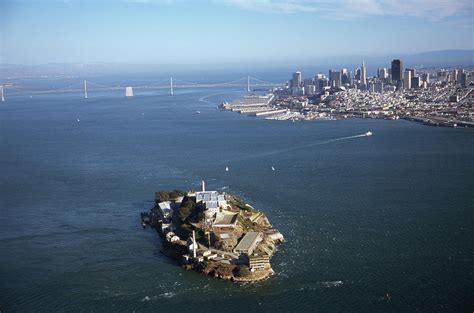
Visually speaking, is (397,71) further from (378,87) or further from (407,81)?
(378,87)

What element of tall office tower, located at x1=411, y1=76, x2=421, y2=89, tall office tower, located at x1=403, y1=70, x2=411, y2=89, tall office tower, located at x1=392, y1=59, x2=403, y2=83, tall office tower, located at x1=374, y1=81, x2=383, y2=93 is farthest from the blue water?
tall office tower, located at x1=392, y1=59, x2=403, y2=83

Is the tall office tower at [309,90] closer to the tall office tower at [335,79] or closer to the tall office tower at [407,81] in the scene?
the tall office tower at [335,79]

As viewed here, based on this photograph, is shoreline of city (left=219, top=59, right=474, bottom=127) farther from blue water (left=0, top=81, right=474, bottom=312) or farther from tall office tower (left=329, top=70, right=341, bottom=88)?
blue water (left=0, top=81, right=474, bottom=312)

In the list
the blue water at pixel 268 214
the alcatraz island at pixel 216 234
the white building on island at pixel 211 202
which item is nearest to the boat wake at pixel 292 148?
the blue water at pixel 268 214

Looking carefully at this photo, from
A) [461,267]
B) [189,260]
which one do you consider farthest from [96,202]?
[461,267]

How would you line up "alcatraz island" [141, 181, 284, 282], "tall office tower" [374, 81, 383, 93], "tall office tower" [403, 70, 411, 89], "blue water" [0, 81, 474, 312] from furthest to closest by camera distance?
"tall office tower" [403, 70, 411, 89], "tall office tower" [374, 81, 383, 93], "alcatraz island" [141, 181, 284, 282], "blue water" [0, 81, 474, 312]
